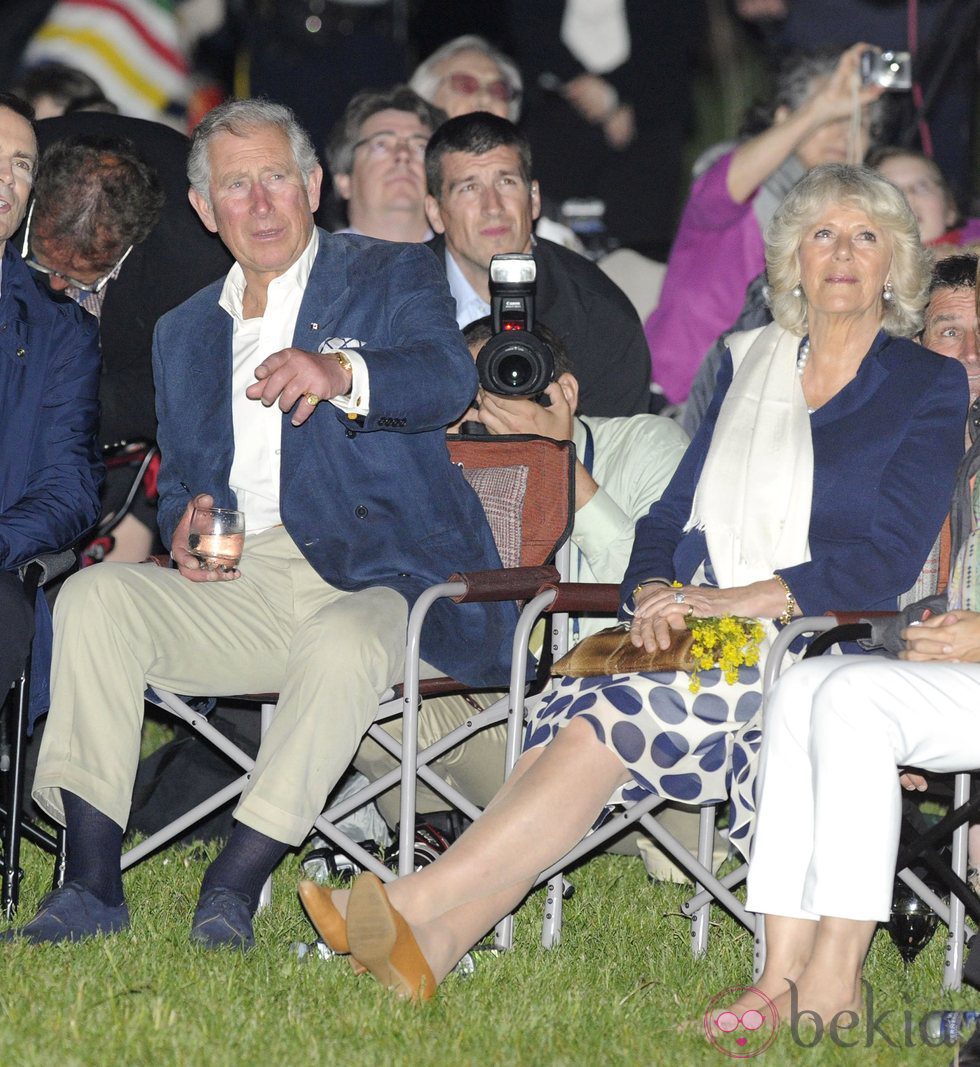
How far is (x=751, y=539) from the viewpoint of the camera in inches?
154

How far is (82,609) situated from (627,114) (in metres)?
4.91

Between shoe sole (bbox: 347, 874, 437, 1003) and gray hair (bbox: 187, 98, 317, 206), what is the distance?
1.76 m

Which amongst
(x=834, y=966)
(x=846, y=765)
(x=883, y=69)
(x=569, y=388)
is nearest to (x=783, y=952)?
(x=834, y=966)

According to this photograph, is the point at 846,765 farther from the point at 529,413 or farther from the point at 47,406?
the point at 47,406

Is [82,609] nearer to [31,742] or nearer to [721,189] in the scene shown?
[31,742]

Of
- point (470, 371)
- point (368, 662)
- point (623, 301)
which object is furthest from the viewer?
point (623, 301)

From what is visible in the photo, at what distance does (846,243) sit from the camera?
4.03m

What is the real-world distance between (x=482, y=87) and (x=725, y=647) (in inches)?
133

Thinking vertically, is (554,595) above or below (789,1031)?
above

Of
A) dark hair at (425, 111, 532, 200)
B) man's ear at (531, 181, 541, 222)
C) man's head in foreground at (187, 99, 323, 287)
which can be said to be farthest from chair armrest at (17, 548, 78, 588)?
man's ear at (531, 181, 541, 222)

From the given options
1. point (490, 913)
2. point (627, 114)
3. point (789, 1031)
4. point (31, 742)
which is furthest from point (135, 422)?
point (627, 114)

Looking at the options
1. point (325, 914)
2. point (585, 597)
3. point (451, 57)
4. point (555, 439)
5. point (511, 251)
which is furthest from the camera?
point (451, 57)

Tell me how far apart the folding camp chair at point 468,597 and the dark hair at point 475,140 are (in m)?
1.13

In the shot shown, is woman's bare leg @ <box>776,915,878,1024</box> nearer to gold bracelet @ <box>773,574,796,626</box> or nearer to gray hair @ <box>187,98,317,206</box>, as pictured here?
gold bracelet @ <box>773,574,796,626</box>
